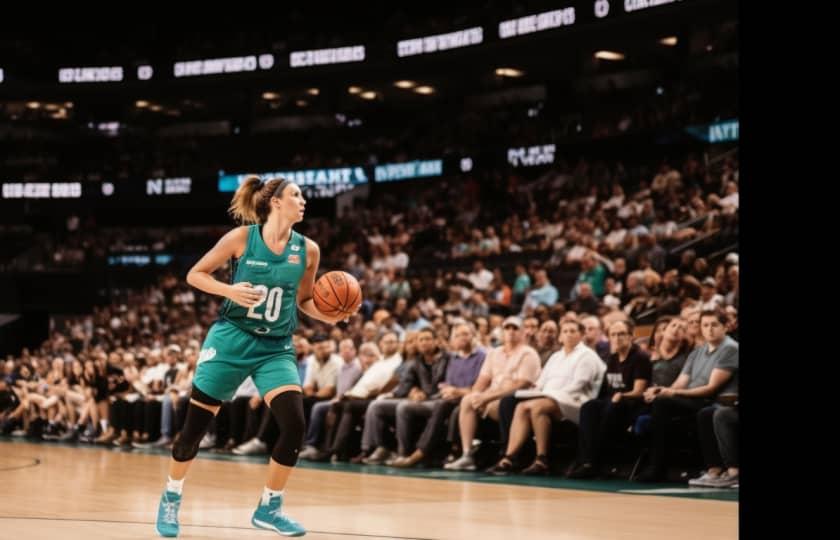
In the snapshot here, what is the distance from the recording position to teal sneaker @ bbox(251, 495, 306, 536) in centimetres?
494

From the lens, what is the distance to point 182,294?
24391 mm

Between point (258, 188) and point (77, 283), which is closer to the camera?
point (258, 188)

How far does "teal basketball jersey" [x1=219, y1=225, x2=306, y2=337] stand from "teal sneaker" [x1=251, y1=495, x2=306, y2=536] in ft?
2.65

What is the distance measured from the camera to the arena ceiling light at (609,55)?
26125 millimetres

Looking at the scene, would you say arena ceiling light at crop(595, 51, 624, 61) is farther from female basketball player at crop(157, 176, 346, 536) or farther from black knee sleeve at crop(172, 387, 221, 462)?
black knee sleeve at crop(172, 387, 221, 462)

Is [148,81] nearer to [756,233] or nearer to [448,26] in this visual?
[448,26]

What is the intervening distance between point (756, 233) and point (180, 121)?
3504 cm

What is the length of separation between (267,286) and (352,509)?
70.0 inches

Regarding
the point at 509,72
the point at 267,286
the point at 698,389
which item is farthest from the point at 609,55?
the point at 267,286

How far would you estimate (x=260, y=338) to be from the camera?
5.15m

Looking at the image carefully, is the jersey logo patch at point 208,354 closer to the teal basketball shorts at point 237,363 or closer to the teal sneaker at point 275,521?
the teal basketball shorts at point 237,363

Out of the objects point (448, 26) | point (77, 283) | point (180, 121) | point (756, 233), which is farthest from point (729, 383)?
point (180, 121)

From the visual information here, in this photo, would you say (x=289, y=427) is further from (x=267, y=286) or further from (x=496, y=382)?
(x=496, y=382)

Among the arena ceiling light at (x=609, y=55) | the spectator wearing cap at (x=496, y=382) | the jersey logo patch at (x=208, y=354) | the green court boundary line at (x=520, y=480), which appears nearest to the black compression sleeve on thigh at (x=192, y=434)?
the jersey logo patch at (x=208, y=354)
